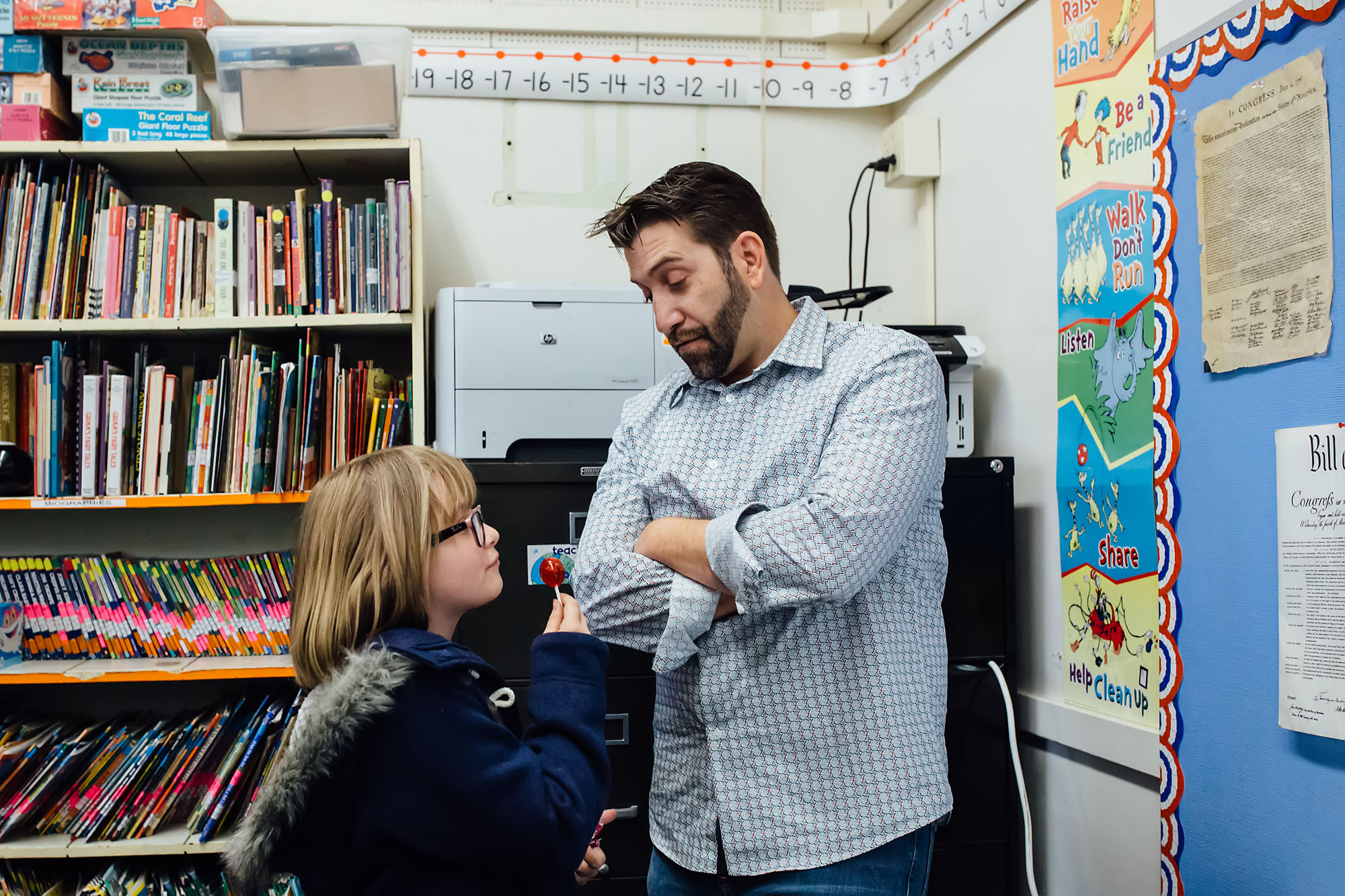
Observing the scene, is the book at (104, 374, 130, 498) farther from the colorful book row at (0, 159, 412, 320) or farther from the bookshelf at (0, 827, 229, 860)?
the bookshelf at (0, 827, 229, 860)

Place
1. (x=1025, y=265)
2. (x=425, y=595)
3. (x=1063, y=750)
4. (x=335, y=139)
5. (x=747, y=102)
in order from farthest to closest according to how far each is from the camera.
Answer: (x=747, y=102)
(x=335, y=139)
(x=1025, y=265)
(x=1063, y=750)
(x=425, y=595)

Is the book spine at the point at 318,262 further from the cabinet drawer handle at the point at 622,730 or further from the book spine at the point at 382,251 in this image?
the cabinet drawer handle at the point at 622,730

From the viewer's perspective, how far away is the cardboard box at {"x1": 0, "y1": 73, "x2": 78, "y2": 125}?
2055 millimetres

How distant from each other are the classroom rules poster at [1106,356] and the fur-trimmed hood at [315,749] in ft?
3.79

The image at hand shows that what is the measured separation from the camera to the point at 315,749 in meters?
0.91

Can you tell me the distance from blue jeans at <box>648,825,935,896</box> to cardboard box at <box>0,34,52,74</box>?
2.17 meters

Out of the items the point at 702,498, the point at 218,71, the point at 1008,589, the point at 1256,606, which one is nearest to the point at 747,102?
the point at 218,71

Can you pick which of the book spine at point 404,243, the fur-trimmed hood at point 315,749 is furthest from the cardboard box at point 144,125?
the fur-trimmed hood at point 315,749

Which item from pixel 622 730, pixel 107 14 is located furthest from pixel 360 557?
pixel 107 14

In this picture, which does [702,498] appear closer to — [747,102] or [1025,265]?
[1025,265]

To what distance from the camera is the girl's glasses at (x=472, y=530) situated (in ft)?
3.64

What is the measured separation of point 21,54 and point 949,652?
91.4 inches

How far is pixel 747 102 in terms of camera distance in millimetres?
2535

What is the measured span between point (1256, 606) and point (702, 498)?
717mm
